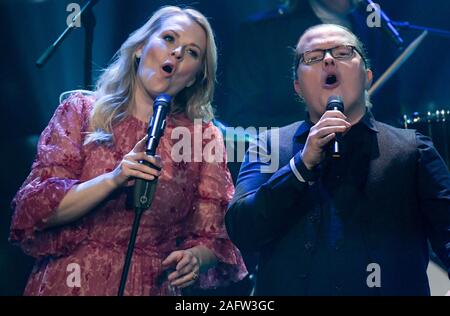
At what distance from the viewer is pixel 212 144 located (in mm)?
1994

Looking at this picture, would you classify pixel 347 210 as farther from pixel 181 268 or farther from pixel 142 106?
pixel 142 106

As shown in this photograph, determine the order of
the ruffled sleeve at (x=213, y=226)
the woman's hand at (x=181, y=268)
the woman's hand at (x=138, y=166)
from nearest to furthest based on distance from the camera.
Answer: the woman's hand at (x=138, y=166) → the woman's hand at (x=181, y=268) → the ruffled sleeve at (x=213, y=226)

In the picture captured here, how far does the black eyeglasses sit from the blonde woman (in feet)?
1.15

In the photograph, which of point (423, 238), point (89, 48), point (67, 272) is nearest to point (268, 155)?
point (423, 238)

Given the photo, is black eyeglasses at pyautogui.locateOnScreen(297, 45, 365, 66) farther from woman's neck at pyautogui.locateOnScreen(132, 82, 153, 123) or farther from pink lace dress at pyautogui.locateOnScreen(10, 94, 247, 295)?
woman's neck at pyautogui.locateOnScreen(132, 82, 153, 123)

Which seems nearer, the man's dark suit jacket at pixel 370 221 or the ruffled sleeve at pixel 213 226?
the man's dark suit jacket at pixel 370 221

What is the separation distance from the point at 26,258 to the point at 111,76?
79cm

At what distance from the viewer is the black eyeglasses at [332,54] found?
1.93 meters

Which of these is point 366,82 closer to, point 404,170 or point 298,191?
point 404,170

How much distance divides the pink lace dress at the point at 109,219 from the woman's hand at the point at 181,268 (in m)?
0.12

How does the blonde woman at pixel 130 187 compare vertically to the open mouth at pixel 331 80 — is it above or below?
below

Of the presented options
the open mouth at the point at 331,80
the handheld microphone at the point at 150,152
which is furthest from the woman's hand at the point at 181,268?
the open mouth at the point at 331,80

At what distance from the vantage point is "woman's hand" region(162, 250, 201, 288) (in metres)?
1.68

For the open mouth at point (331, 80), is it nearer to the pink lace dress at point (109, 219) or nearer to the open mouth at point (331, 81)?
the open mouth at point (331, 81)
